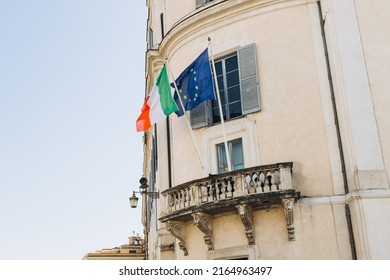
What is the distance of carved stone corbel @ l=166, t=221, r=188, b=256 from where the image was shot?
1503cm

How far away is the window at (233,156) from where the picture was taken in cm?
1489

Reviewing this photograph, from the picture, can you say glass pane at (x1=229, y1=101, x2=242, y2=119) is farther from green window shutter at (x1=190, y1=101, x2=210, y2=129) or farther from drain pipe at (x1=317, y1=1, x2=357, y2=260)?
drain pipe at (x1=317, y1=1, x2=357, y2=260)

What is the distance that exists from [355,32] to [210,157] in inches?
206

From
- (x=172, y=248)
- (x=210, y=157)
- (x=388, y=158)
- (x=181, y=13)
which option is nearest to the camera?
(x=388, y=158)

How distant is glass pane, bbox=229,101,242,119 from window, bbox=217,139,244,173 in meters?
0.75

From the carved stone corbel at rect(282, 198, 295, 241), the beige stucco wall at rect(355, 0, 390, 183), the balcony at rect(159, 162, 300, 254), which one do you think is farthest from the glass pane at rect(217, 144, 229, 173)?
the beige stucco wall at rect(355, 0, 390, 183)

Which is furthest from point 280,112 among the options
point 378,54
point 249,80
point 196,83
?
point 378,54

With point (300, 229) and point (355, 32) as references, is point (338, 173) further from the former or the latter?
point (355, 32)

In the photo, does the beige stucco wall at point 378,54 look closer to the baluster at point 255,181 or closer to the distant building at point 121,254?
the baluster at point 255,181

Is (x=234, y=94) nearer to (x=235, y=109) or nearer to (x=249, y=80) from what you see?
(x=235, y=109)

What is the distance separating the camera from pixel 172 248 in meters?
16.2
